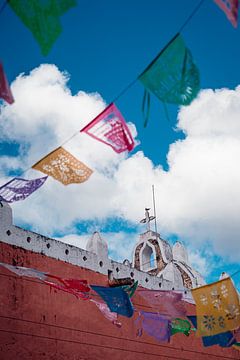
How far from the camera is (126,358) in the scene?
1090 cm

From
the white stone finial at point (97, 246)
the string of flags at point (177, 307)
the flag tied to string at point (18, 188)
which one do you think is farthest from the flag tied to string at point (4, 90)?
the white stone finial at point (97, 246)

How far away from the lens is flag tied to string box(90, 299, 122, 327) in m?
9.92

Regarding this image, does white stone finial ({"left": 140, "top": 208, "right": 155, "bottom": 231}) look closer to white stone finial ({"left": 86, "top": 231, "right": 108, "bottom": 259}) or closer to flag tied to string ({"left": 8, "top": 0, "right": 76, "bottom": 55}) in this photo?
white stone finial ({"left": 86, "top": 231, "right": 108, "bottom": 259})

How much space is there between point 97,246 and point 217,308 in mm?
3928

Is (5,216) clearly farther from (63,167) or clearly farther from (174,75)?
A: (174,75)

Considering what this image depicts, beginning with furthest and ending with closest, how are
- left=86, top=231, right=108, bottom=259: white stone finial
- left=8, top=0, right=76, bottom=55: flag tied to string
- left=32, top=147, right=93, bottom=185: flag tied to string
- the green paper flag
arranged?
1. left=86, top=231, right=108, bottom=259: white stone finial
2. the green paper flag
3. left=32, top=147, right=93, bottom=185: flag tied to string
4. left=8, top=0, right=76, bottom=55: flag tied to string

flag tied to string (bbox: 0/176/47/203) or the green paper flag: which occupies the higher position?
flag tied to string (bbox: 0/176/47/203)

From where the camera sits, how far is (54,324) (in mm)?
9555

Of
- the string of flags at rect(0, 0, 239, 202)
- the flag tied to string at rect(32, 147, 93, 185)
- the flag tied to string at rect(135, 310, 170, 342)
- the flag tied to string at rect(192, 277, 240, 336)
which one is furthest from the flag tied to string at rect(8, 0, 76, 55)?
the flag tied to string at rect(135, 310, 170, 342)

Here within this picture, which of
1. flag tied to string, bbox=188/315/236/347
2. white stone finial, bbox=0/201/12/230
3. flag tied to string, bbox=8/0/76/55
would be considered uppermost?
white stone finial, bbox=0/201/12/230

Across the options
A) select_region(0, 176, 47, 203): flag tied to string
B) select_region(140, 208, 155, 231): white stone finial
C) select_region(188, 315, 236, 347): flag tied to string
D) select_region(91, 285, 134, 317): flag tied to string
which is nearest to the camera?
select_region(0, 176, 47, 203): flag tied to string

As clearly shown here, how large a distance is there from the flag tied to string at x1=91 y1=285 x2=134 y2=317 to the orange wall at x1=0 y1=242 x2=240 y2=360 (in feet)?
4.69

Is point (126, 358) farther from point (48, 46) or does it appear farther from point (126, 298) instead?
point (48, 46)

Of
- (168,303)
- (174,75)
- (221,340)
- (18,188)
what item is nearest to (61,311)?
(168,303)
